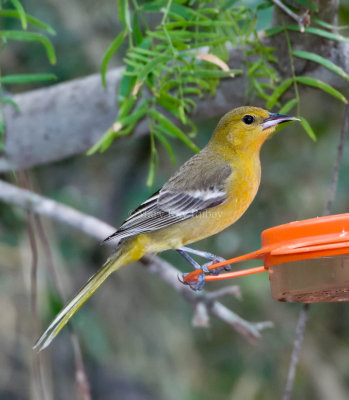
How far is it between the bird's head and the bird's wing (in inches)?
6.6

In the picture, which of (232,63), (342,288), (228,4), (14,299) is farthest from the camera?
(14,299)

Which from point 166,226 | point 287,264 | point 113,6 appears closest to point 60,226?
point 113,6

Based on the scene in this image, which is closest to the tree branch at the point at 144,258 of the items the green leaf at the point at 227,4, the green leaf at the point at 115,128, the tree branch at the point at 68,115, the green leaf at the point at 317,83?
the tree branch at the point at 68,115

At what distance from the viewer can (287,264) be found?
8.20ft

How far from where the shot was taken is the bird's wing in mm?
3398

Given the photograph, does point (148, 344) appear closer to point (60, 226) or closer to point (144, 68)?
point (60, 226)

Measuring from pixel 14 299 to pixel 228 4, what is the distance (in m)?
3.38

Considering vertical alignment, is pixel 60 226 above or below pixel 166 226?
below

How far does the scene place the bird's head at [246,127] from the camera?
11.1 feet

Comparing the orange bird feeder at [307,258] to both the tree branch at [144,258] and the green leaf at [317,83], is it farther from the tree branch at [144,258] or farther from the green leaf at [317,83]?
the tree branch at [144,258]

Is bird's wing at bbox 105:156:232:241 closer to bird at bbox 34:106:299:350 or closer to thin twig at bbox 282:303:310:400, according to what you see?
bird at bbox 34:106:299:350

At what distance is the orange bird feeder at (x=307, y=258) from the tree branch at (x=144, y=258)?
127 centimetres

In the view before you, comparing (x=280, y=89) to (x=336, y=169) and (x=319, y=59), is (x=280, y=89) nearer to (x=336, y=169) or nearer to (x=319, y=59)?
(x=319, y=59)

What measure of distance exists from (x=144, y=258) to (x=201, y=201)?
844 mm
